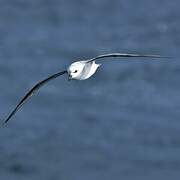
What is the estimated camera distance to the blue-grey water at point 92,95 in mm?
45688

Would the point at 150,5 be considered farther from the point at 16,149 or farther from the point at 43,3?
the point at 16,149

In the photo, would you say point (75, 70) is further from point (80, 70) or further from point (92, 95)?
point (92, 95)

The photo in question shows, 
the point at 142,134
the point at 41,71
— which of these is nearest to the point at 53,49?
the point at 41,71

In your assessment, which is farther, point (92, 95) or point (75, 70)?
point (92, 95)

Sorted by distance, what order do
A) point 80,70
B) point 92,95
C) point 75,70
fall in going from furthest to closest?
point 92,95 < point 80,70 < point 75,70

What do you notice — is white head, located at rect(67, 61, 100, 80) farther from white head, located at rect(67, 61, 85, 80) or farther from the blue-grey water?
the blue-grey water

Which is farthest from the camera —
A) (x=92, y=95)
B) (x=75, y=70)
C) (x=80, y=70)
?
(x=92, y=95)

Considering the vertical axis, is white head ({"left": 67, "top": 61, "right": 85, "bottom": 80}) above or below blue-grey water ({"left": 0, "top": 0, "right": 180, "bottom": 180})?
below

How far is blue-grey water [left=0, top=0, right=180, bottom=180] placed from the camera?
4569 centimetres

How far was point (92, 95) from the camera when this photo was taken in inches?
2057

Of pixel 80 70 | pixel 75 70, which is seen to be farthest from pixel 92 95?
pixel 75 70

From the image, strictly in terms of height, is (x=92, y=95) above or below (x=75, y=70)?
above

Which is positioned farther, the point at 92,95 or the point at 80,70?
the point at 92,95

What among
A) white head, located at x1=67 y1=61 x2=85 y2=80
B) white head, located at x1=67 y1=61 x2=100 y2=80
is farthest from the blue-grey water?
white head, located at x1=67 y1=61 x2=85 y2=80
